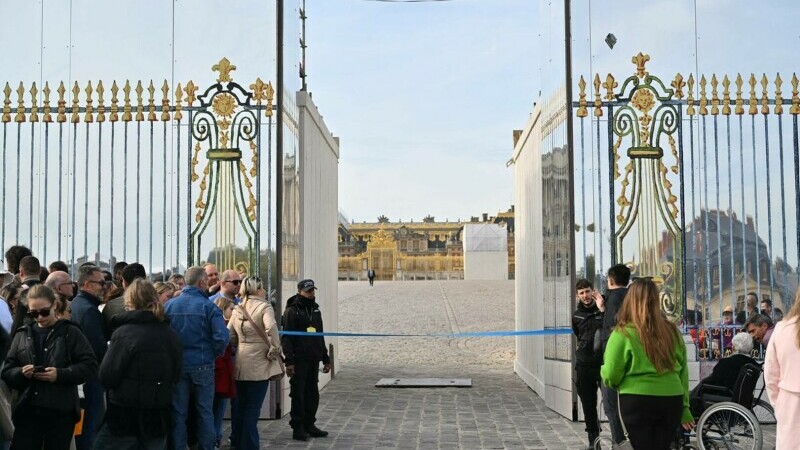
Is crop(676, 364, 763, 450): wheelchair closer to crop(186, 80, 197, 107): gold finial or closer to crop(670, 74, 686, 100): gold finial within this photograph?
crop(670, 74, 686, 100): gold finial

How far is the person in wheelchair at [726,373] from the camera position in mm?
7656

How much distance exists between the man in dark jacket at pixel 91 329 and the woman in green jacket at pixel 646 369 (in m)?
3.28

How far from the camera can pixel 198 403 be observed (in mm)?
7305

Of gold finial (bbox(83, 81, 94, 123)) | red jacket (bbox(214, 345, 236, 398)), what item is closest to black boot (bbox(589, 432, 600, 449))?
red jacket (bbox(214, 345, 236, 398))

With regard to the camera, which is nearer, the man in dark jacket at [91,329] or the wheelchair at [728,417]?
the man in dark jacket at [91,329]

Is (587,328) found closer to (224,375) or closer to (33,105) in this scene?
(224,375)

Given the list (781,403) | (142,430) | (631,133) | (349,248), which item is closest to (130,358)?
(142,430)

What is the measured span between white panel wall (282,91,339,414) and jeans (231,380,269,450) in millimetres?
2382

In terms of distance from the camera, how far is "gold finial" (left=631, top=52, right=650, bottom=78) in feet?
32.6

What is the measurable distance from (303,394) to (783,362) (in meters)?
4.95

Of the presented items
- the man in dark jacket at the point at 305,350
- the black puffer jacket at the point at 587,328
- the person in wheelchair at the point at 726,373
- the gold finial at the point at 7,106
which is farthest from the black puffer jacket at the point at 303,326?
the gold finial at the point at 7,106

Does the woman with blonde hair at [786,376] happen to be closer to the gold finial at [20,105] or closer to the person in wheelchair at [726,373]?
the person in wheelchair at [726,373]

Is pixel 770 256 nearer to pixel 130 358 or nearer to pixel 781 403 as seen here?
pixel 781 403

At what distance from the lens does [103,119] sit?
10.5 m
